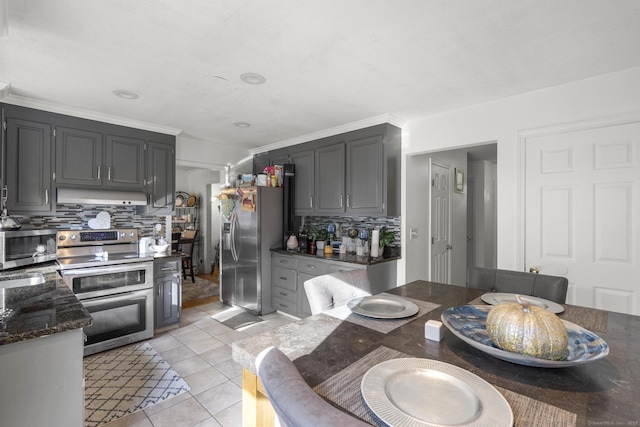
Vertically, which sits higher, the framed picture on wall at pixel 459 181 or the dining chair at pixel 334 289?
the framed picture on wall at pixel 459 181

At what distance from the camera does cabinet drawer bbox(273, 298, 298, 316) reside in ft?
12.5

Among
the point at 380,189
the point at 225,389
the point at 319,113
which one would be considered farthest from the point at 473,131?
the point at 225,389

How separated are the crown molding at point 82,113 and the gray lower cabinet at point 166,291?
61.0 inches

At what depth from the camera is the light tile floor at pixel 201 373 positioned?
6.64 feet

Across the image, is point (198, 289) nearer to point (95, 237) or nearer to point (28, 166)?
point (95, 237)

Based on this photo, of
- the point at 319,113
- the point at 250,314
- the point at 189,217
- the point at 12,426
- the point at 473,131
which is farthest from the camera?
the point at 189,217

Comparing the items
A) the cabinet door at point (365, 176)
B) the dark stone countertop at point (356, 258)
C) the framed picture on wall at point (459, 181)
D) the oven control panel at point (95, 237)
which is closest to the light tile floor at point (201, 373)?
the dark stone countertop at point (356, 258)

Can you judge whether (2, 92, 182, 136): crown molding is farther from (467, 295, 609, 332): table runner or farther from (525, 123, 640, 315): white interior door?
(467, 295, 609, 332): table runner

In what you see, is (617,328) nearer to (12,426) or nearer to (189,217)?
(12,426)

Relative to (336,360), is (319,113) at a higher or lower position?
higher

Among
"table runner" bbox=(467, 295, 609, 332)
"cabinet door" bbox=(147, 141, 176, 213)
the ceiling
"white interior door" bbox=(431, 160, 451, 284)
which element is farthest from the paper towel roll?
"cabinet door" bbox=(147, 141, 176, 213)

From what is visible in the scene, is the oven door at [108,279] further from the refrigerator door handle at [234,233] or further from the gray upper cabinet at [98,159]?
the refrigerator door handle at [234,233]

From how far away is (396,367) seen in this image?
0.90 meters

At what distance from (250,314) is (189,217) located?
13.2ft
